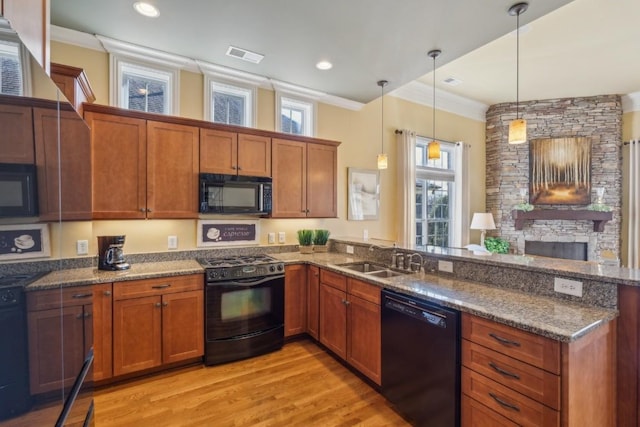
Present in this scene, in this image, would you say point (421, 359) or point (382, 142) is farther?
point (382, 142)

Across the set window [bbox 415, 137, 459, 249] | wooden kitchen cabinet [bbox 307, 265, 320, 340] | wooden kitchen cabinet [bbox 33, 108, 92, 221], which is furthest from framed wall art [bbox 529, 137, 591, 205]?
wooden kitchen cabinet [bbox 33, 108, 92, 221]

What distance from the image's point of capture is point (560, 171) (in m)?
5.79

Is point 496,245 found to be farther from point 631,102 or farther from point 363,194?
point 631,102

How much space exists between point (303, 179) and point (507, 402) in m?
2.91

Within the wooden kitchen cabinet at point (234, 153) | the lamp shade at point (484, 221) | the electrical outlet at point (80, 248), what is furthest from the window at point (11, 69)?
the lamp shade at point (484, 221)

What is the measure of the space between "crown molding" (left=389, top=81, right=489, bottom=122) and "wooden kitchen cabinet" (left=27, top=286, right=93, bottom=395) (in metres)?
4.93

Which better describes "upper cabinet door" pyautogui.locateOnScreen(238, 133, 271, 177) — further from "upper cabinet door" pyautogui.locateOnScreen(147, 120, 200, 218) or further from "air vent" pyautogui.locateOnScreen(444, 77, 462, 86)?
"air vent" pyautogui.locateOnScreen(444, 77, 462, 86)

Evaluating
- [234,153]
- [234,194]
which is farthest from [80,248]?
[234,153]

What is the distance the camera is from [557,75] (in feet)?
15.6

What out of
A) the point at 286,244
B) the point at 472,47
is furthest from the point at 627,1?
the point at 286,244

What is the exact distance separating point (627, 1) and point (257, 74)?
3968 millimetres

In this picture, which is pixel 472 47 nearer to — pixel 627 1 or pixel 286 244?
pixel 627 1

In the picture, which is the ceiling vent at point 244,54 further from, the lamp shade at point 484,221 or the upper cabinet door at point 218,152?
the lamp shade at point 484,221

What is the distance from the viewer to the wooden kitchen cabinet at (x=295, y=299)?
131 inches
